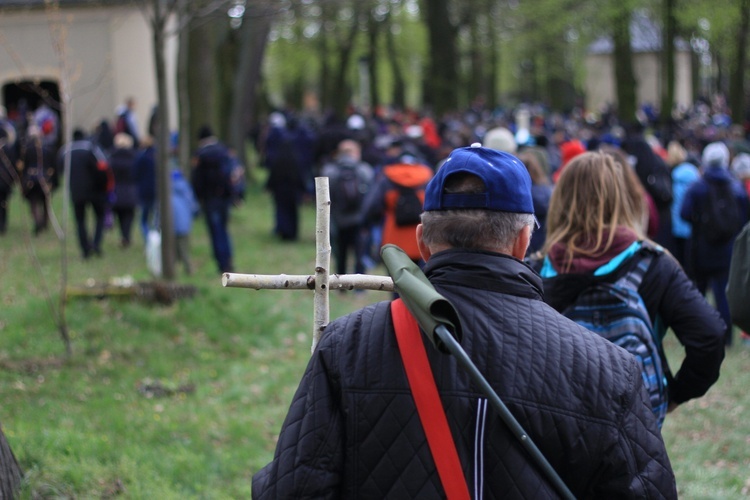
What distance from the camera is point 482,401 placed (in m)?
2.31

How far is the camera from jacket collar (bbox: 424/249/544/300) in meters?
2.44

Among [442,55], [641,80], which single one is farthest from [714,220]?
[641,80]

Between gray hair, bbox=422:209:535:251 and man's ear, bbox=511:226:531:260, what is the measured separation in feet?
0.06

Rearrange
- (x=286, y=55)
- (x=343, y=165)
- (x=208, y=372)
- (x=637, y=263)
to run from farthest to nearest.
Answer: (x=286, y=55) < (x=343, y=165) < (x=208, y=372) < (x=637, y=263)

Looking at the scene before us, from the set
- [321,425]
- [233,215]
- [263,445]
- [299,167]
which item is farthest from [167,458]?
[233,215]

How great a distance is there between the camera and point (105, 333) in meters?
9.09

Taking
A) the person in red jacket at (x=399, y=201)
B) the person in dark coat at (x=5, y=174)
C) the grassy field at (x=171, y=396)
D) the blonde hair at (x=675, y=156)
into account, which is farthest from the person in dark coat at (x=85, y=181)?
the blonde hair at (x=675, y=156)

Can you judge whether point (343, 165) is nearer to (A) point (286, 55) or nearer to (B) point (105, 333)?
(B) point (105, 333)

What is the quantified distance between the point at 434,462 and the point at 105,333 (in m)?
7.32

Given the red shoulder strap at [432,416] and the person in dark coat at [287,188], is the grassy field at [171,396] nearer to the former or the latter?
the red shoulder strap at [432,416]

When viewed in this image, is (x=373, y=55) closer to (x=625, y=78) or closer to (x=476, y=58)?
(x=476, y=58)

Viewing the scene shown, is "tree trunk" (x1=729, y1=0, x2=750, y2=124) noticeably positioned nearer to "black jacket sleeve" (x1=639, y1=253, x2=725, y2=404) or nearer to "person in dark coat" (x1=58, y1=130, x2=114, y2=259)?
"person in dark coat" (x1=58, y1=130, x2=114, y2=259)

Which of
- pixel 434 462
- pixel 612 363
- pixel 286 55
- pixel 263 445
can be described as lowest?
pixel 263 445

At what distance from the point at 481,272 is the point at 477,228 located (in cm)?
12
